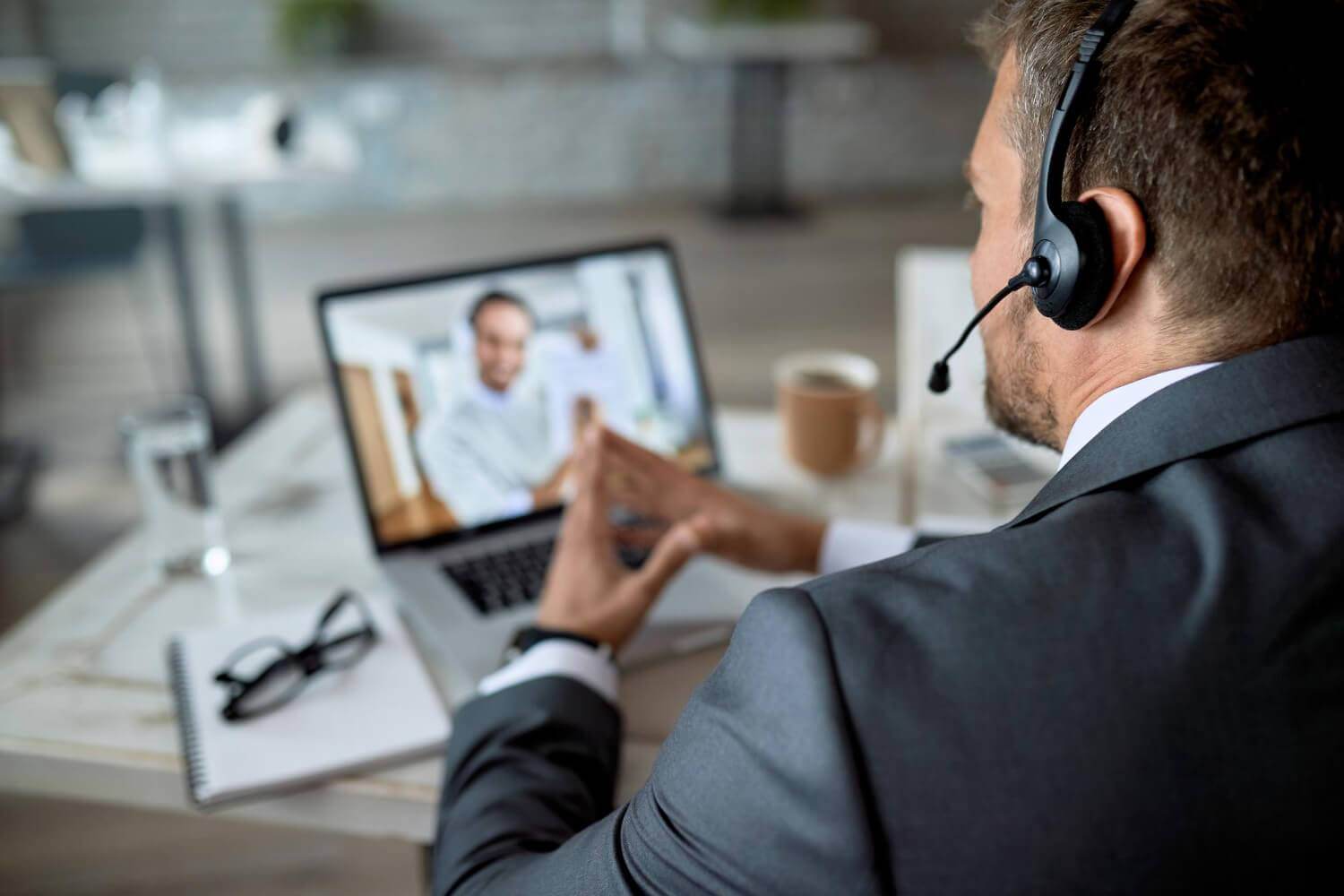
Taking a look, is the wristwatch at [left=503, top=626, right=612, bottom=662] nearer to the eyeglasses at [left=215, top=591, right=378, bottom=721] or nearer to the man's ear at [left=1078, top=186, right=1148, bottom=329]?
the eyeglasses at [left=215, top=591, right=378, bottom=721]

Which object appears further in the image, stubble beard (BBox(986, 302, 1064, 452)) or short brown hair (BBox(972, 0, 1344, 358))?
stubble beard (BBox(986, 302, 1064, 452))

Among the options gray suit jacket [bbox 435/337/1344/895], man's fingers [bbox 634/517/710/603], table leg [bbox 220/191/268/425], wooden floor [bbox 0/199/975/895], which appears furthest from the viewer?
table leg [bbox 220/191/268/425]

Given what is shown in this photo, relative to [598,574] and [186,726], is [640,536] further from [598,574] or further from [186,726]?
[186,726]

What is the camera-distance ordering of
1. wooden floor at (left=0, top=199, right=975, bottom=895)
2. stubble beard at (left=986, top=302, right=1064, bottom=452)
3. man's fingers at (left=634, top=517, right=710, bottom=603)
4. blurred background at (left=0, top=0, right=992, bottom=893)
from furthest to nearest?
blurred background at (left=0, top=0, right=992, bottom=893)
wooden floor at (left=0, top=199, right=975, bottom=895)
man's fingers at (left=634, top=517, right=710, bottom=603)
stubble beard at (left=986, top=302, right=1064, bottom=452)

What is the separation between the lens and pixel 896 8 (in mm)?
5902

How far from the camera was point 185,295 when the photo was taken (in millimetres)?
2984

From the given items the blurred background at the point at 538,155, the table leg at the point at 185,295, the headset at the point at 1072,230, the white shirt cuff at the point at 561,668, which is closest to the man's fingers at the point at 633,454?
the white shirt cuff at the point at 561,668

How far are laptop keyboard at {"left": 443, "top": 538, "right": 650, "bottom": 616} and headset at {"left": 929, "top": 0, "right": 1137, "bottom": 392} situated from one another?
1.94 ft

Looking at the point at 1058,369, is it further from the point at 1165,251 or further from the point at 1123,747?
the point at 1123,747

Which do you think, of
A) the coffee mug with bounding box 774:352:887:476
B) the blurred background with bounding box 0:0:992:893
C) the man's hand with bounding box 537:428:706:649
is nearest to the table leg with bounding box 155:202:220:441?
the blurred background with bounding box 0:0:992:893

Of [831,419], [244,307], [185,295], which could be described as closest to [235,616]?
[831,419]

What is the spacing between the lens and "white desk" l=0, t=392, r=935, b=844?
805 millimetres

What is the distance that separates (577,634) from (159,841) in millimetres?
1208

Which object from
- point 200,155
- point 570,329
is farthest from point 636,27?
point 570,329
